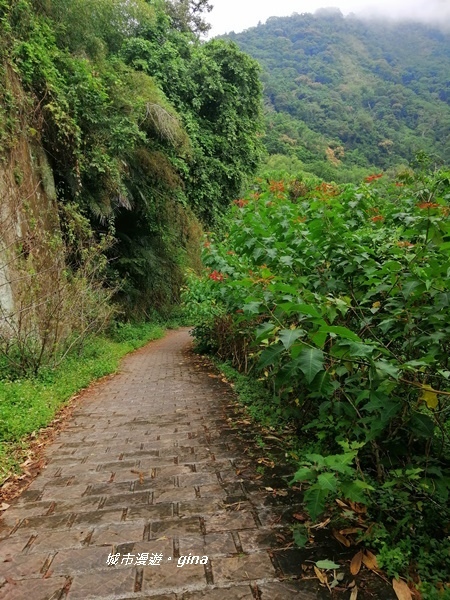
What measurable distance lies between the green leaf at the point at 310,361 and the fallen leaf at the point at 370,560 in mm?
885

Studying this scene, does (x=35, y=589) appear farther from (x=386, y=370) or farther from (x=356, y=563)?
(x=386, y=370)

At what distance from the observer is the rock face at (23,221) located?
6.02 m

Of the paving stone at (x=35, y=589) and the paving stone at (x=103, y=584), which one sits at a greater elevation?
the paving stone at (x=35, y=589)

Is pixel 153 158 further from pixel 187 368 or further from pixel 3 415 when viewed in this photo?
pixel 3 415

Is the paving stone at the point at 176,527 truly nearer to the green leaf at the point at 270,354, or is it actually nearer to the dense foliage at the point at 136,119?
the green leaf at the point at 270,354

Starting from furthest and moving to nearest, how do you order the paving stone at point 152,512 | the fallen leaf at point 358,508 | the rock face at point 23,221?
the rock face at point 23,221 < the paving stone at point 152,512 < the fallen leaf at point 358,508

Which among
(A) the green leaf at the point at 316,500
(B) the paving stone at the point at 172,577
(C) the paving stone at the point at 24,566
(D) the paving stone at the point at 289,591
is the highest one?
(A) the green leaf at the point at 316,500

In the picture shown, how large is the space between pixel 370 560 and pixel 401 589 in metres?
0.19

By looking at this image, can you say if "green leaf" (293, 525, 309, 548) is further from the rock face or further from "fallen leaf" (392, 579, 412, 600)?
the rock face

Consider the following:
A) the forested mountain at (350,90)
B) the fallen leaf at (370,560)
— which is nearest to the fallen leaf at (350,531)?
the fallen leaf at (370,560)

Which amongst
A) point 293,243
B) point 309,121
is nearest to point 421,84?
point 309,121

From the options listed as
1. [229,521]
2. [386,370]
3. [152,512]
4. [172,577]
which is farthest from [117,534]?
[386,370]

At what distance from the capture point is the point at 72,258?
888 cm

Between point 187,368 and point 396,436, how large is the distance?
6.27 metres
